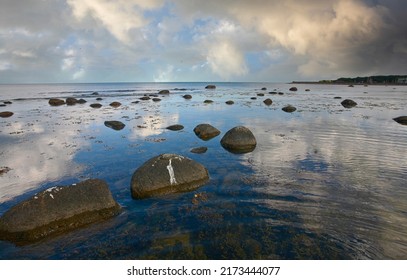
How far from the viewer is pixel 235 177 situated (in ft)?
36.9

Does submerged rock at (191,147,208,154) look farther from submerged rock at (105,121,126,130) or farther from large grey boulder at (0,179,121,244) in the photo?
submerged rock at (105,121,126,130)

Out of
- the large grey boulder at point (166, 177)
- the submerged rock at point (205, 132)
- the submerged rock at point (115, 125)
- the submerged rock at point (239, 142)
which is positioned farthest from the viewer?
the submerged rock at point (115, 125)

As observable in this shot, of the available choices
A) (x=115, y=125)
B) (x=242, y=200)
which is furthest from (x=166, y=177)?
(x=115, y=125)

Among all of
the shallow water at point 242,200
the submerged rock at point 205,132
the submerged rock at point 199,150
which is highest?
the submerged rock at point 205,132

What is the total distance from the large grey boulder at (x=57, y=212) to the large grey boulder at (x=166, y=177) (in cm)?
125

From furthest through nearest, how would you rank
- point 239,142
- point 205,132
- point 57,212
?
point 205,132 < point 239,142 < point 57,212

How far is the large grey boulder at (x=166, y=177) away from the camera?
981 cm

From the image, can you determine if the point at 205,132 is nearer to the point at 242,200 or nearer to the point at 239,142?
the point at 239,142

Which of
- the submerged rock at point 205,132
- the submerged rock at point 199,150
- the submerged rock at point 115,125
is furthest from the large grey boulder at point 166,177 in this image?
the submerged rock at point 115,125

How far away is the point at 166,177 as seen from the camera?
1014cm

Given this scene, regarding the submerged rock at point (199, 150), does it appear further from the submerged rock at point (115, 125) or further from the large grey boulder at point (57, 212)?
the submerged rock at point (115, 125)

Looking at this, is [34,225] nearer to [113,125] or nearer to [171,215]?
[171,215]

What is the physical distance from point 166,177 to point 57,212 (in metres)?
3.78
